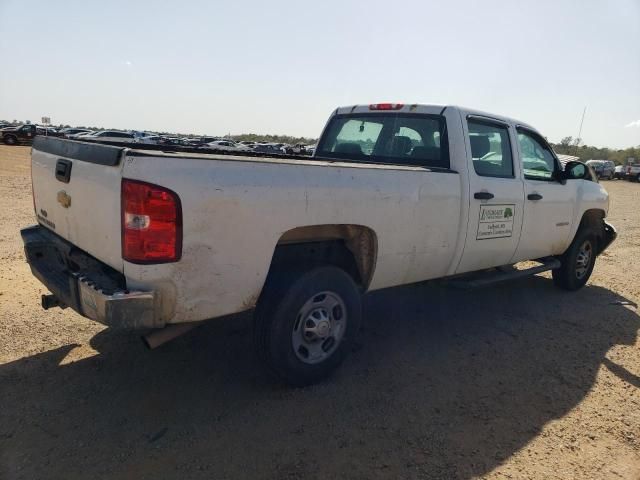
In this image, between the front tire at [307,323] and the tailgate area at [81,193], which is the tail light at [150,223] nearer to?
the tailgate area at [81,193]

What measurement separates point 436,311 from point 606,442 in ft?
7.36

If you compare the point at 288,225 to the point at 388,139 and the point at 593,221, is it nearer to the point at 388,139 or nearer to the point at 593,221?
the point at 388,139

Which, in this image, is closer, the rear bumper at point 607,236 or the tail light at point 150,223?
the tail light at point 150,223

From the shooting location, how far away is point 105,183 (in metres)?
2.50

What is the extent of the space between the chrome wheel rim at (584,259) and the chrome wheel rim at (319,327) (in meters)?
4.05

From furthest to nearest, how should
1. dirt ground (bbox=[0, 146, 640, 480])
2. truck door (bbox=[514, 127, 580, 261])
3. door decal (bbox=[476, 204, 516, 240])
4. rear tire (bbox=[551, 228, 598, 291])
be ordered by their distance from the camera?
rear tire (bbox=[551, 228, 598, 291])
truck door (bbox=[514, 127, 580, 261])
door decal (bbox=[476, 204, 516, 240])
dirt ground (bbox=[0, 146, 640, 480])

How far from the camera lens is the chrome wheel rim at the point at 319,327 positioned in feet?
10.3

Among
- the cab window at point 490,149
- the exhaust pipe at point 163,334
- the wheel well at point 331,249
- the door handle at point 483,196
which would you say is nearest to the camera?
the exhaust pipe at point 163,334

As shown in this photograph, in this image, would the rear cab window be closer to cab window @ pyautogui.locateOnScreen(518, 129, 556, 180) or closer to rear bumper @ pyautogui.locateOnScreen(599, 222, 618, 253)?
cab window @ pyautogui.locateOnScreen(518, 129, 556, 180)

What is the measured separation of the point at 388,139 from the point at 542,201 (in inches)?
69.2

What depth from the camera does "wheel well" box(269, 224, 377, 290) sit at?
313 centimetres

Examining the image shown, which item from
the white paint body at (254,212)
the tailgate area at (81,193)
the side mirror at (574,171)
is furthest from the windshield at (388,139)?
the tailgate area at (81,193)

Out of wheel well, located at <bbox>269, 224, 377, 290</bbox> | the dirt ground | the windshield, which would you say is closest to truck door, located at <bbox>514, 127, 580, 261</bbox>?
the dirt ground

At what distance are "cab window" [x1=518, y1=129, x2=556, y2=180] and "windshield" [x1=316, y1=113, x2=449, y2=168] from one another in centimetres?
118
